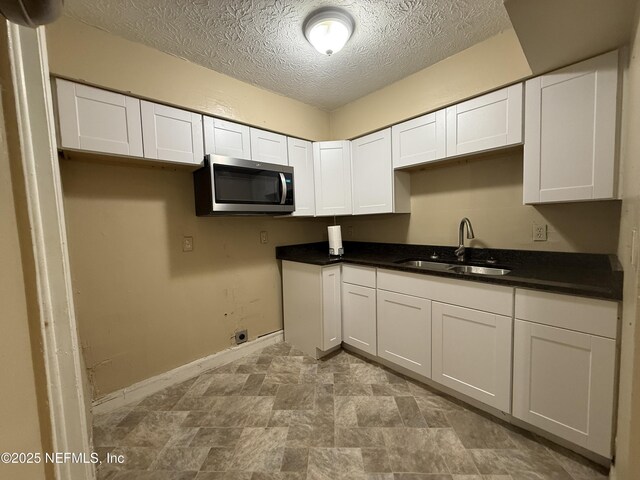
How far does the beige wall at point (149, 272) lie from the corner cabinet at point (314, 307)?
37 centimetres

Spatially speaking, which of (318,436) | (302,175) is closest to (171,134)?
(302,175)

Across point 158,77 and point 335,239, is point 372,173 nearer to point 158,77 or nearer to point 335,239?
point 335,239

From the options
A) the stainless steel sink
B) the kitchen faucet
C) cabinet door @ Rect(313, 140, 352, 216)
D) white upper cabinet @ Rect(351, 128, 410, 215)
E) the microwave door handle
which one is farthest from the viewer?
cabinet door @ Rect(313, 140, 352, 216)

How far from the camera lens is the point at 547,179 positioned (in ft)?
4.82

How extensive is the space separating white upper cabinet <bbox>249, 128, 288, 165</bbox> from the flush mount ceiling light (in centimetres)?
79

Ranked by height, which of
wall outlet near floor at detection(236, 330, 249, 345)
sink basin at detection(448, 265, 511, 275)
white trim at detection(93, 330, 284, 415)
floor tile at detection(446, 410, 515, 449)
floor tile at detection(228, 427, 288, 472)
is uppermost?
sink basin at detection(448, 265, 511, 275)

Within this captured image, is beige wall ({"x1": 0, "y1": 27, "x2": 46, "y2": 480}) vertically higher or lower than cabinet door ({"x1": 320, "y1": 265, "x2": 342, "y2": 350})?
higher

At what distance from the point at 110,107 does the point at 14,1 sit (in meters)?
1.44

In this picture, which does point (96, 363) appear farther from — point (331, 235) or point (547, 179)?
point (547, 179)

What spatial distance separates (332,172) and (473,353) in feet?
5.99

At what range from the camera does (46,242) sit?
0.48 metres

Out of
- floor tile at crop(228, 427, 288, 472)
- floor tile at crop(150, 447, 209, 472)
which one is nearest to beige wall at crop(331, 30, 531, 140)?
floor tile at crop(228, 427, 288, 472)

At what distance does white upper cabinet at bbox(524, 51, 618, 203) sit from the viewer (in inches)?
50.7

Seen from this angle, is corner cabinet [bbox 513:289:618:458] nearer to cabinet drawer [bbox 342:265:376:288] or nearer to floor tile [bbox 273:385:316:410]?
cabinet drawer [bbox 342:265:376:288]
